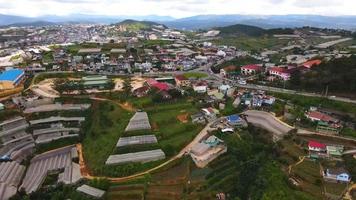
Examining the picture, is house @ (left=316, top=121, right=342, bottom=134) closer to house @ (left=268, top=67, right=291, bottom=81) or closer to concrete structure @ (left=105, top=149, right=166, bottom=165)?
house @ (left=268, top=67, right=291, bottom=81)

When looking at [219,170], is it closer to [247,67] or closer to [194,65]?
[247,67]

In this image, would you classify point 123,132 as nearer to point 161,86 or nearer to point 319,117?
point 161,86

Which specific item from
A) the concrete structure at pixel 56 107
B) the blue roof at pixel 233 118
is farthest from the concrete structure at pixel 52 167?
the blue roof at pixel 233 118

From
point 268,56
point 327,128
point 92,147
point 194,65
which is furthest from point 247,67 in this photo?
point 92,147

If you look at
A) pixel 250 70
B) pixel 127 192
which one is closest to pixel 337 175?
pixel 127 192

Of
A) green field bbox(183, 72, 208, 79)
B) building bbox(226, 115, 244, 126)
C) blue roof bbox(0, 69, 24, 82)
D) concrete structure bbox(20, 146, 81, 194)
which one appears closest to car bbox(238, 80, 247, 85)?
green field bbox(183, 72, 208, 79)

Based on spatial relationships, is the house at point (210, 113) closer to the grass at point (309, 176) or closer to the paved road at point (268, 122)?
the paved road at point (268, 122)

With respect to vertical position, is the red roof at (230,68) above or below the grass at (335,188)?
above
